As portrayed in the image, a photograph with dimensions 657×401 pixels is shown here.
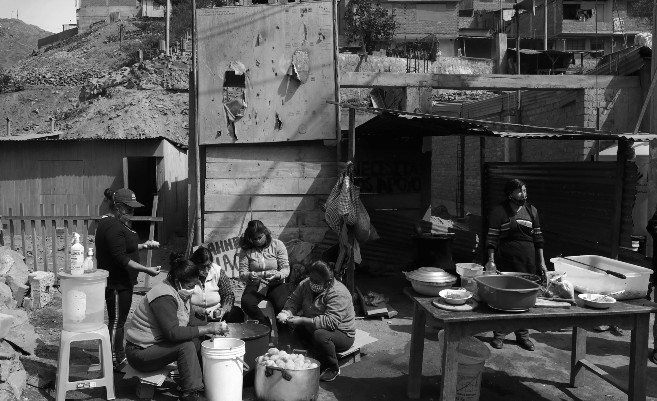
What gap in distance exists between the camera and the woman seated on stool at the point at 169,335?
4691 mm

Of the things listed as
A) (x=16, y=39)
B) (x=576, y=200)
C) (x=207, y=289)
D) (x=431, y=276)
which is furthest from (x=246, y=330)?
(x=16, y=39)

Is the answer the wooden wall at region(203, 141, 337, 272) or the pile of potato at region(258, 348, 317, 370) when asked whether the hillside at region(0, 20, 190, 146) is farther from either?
the pile of potato at region(258, 348, 317, 370)

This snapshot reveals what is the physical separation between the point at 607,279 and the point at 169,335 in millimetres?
3532

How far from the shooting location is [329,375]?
5.45m

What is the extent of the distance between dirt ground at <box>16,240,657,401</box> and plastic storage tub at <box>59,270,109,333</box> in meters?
0.66

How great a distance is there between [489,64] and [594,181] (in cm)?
3024

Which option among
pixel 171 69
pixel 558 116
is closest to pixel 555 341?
pixel 558 116

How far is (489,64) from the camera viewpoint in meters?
36.1

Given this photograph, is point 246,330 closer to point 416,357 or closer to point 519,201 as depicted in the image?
point 416,357

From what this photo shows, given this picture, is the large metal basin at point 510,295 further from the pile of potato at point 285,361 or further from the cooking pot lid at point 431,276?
the pile of potato at point 285,361

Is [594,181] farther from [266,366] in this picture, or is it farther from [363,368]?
[266,366]

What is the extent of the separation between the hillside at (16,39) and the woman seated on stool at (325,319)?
69974 mm

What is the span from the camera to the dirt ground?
16.9 ft

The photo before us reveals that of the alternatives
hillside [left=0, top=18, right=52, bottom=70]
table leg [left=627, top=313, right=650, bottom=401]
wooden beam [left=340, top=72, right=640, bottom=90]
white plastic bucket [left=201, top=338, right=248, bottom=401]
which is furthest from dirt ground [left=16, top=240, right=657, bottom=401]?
hillside [left=0, top=18, right=52, bottom=70]
